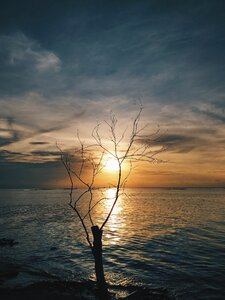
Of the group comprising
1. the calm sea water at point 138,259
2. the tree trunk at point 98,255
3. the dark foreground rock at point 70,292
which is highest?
the tree trunk at point 98,255

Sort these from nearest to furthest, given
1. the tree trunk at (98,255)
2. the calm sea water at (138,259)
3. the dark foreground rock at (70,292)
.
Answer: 1. the tree trunk at (98,255)
2. the dark foreground rock at (70,292)
3. the calm sea water at (138,259)

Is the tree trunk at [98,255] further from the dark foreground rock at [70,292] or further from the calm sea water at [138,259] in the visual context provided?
the calm sea water at [138,259]

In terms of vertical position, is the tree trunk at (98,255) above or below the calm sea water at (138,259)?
above

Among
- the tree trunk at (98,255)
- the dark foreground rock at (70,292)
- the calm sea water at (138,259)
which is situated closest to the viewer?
the tree trunk at (98,255)

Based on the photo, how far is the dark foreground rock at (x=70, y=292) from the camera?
14.8 meters

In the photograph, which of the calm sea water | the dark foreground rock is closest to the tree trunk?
the dark foreground rock

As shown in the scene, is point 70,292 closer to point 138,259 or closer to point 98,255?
point 98,255

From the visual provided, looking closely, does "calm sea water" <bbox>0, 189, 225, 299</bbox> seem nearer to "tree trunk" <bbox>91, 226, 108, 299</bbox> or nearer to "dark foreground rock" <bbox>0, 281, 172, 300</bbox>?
"dark foreground rock" <bbox>0, 281, 172, 300</bbox>

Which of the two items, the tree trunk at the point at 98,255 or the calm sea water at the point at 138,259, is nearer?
the tree trunk at the point at 98,255

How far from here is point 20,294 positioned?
14977 millimetres

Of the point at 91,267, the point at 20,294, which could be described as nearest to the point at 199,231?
the point at 91,267

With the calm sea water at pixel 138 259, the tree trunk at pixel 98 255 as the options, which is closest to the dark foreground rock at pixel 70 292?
the calm sea water at pixel 138 259

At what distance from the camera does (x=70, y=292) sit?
15.8 meters

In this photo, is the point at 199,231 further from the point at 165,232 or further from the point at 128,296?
the point at 128,296
